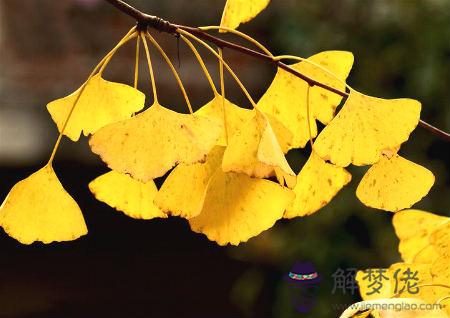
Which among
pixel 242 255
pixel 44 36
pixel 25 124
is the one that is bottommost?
pixel 242 255

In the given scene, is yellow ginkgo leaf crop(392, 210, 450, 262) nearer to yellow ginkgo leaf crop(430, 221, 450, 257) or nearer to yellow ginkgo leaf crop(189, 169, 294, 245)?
yellow ginkgo leaf crop(430, 221, 450, 257)

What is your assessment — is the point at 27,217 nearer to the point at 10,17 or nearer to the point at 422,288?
the point at 422,288

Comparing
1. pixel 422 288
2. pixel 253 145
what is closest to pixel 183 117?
pixel 253 145

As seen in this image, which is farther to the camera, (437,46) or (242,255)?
(242,255)
